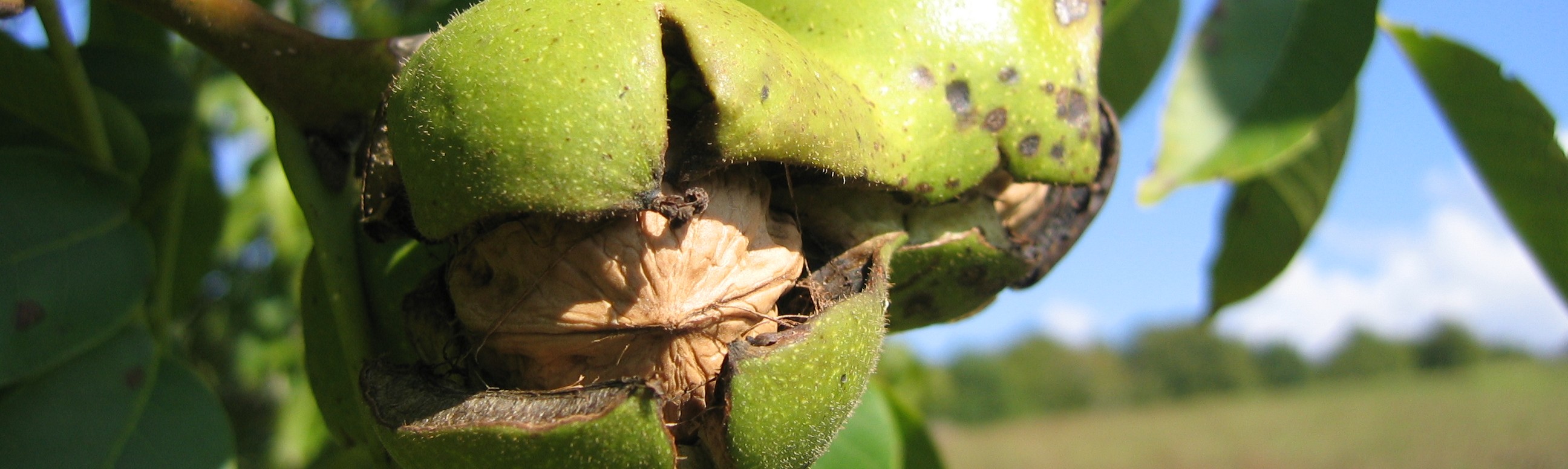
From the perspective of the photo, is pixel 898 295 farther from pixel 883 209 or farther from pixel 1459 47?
pixel 1459 47

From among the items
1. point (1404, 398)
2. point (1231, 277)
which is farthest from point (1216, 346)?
point (1231, 277)

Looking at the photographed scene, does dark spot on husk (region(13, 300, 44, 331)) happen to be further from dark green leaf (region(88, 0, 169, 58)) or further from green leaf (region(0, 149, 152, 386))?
dark green leaf (region(88, 0, 169, 58))

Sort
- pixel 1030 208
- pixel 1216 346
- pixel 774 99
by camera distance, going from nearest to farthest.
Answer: pixel 774 99 → pixel 1030 208 → pixel 1216 346

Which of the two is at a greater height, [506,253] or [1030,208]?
[506,253]

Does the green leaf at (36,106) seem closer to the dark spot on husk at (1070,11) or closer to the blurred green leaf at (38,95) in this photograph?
the blurred green leaf at (38,95)

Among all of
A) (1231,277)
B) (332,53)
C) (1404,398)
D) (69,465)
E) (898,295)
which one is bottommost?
(1404,398)

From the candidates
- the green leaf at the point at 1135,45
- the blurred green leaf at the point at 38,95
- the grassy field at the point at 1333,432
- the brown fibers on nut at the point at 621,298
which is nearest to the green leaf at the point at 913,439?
the green leaf at the point at 1135,45

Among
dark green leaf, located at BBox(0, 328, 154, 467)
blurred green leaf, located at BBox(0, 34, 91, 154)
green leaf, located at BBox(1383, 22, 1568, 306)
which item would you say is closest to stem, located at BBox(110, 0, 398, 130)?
blurred green leaf, located at BBox(0, 34, 91, 154)
